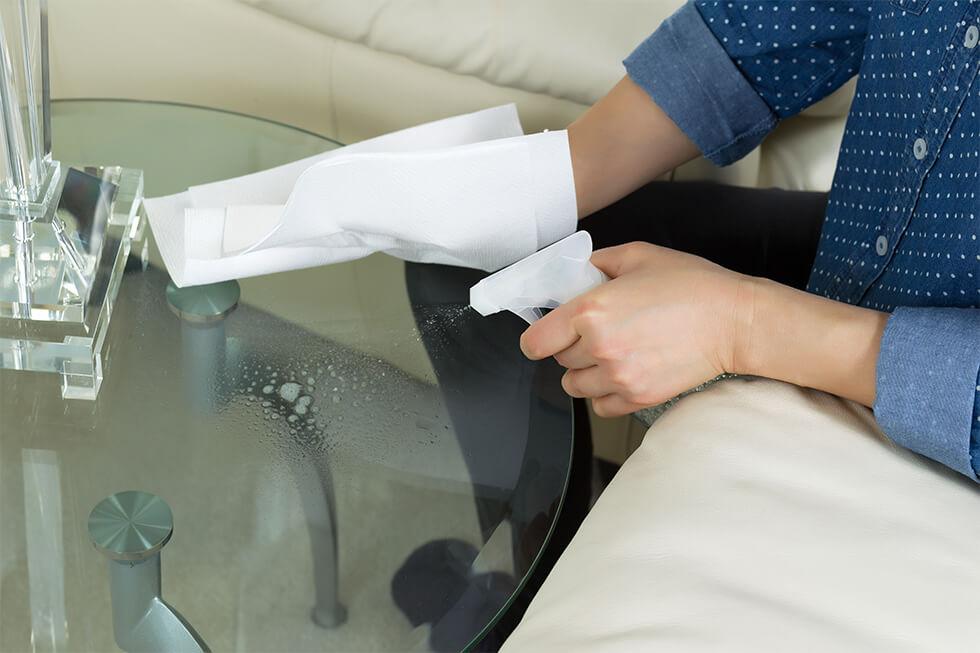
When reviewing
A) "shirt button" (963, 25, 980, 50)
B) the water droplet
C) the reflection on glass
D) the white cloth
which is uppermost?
"shirt button" (963, 25, 980, 50)

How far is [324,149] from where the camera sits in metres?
0.89

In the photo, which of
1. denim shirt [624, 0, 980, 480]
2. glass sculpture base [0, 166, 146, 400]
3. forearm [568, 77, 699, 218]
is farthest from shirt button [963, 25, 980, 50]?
glass sculpture base [0, 166, 146, 400]

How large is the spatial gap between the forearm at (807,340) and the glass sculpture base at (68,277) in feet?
1.33

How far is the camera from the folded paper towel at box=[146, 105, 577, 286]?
687 millimetres

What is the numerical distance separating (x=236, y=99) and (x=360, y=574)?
753 millimetres

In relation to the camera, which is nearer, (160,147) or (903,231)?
(903,231)

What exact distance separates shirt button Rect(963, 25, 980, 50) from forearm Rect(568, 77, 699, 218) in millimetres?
234

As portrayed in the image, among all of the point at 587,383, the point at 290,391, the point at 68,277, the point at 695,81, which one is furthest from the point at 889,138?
the point at 68,277

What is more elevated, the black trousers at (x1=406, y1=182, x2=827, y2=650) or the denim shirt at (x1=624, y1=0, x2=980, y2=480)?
the denim shirt at (x1=624, y1=0, x2=980, y2=480)

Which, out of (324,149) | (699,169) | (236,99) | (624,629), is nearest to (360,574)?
(624,629)

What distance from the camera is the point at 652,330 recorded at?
0.61 metres

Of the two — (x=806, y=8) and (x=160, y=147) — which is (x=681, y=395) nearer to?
(x=806, y=8)

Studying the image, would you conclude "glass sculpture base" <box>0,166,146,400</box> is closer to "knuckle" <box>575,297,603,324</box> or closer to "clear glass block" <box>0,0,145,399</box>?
"clear glass block" <box>0,0,145,399</box>

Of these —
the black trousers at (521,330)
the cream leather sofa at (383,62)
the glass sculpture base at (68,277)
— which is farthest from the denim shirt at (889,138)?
the glass sculpture base at (68,277)
